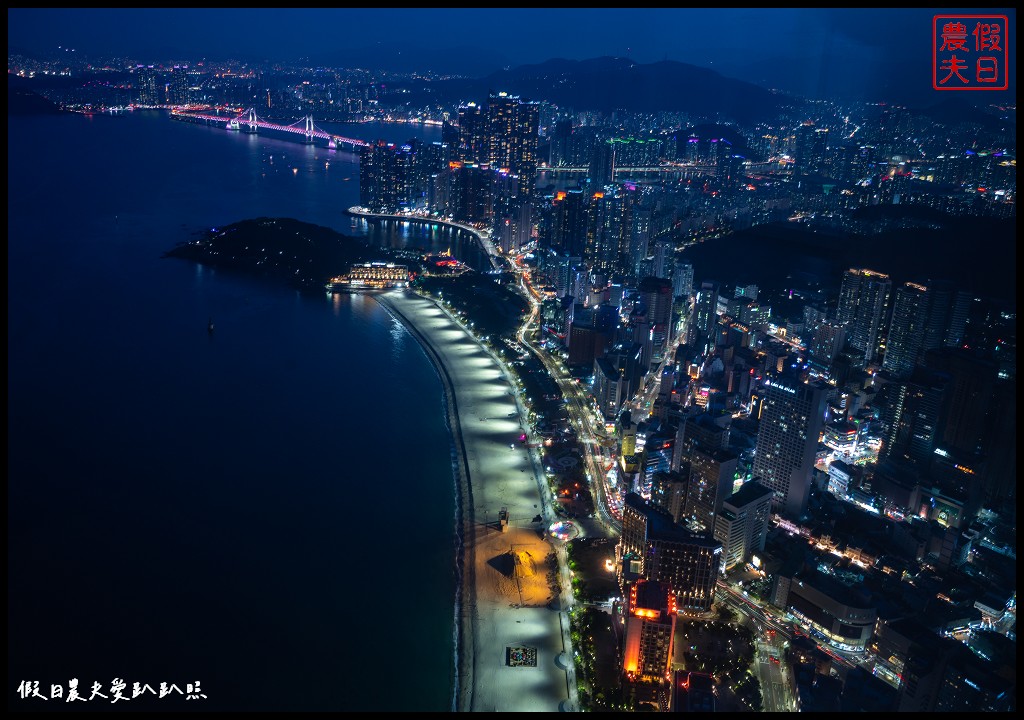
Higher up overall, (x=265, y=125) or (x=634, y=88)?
(x=634, y=88)

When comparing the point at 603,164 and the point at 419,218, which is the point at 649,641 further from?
the point at 603,164

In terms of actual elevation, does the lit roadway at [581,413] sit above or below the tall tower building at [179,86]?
below

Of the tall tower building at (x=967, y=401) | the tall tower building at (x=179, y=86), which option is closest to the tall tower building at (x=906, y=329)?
the tall tower building at (x=967, y=401)

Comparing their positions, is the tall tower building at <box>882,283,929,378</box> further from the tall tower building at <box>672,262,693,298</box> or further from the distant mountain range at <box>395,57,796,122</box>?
the distant mountain range at <box>395,57,796,122</box>

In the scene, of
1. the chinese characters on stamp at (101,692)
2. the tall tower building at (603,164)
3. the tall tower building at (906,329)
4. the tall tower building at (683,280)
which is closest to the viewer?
the chinese characters on stamp at (101,692)

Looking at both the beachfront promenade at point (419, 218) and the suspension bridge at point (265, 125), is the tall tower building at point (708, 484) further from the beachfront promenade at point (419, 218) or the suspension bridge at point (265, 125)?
the suspension bridge at point (265, 125)

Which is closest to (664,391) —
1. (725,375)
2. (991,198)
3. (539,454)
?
(725,375)

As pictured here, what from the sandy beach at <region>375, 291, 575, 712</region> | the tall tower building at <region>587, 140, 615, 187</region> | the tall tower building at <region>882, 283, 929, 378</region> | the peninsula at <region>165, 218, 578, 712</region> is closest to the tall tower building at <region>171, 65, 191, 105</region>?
the tall tower building at <region>587, 140, 615, 187</region>

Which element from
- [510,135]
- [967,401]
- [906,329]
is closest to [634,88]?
[510,135]
